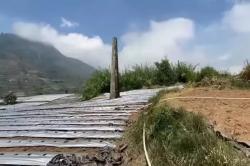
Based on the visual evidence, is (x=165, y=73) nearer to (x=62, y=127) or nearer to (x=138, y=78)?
(x=138, y=78)

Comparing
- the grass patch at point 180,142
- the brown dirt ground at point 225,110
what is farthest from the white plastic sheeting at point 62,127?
the brown dirt ground at point 225,110

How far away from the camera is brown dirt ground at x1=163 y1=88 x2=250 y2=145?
222 inches

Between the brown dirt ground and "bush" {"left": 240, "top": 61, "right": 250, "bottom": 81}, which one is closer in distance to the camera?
the brown dirt ground

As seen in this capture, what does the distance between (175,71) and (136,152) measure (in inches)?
541

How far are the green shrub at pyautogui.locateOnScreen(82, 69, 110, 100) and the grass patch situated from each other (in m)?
11.4

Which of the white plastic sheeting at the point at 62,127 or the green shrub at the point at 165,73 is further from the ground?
the green shrub at the point at 165,73

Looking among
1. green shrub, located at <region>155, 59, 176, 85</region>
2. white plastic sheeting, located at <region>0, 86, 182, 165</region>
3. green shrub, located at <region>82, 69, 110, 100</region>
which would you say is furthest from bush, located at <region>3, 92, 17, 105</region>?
white plastic sheeting, located at <region>0, 86, 182, 165</region>

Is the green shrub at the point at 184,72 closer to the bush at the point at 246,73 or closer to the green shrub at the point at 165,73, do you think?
the green shrub at the point at 165,73

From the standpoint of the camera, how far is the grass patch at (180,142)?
166 inches

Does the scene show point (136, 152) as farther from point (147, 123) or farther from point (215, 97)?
point (215, 97)

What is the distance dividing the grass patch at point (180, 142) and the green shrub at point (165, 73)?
12.3 metres

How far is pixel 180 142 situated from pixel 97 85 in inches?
522

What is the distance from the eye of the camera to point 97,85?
58.9 ft

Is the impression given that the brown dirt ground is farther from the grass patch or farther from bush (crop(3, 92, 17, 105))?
bush (crop(3, 92, 17, 105))
